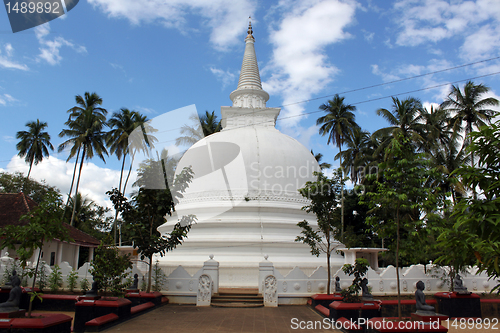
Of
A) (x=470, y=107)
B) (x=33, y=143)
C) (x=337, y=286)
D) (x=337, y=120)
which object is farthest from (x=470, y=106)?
(x=33, y=143)

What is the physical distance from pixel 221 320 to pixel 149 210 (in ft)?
15.5

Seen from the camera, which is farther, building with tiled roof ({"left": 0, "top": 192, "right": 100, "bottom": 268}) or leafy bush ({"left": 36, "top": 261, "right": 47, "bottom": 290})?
building with tiled roof ({"left": 0, "top": 192, "right": 100, "bottom": 268})

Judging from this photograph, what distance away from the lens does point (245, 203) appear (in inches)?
815

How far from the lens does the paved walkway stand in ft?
31.9

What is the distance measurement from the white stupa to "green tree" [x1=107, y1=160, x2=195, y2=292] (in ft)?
18.5

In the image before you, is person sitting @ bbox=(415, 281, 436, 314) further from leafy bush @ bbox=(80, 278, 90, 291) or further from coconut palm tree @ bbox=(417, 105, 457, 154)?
coconut palm tree @ bbox=(417, 105, 457, 154)

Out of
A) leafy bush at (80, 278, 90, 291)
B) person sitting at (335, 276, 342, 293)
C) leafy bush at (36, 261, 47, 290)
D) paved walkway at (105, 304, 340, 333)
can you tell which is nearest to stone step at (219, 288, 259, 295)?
paved walkway at (105, 304, 340, 333)

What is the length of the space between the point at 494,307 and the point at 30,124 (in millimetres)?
44835

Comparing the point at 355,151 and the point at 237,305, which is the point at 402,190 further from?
the point at 355,151

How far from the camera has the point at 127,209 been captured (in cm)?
1288

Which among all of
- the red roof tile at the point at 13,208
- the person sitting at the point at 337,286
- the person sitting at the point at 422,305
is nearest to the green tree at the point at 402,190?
the person sitting at the point at 422,305

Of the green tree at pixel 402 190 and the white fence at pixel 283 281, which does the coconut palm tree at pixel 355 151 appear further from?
the green tree at pixel 402 190

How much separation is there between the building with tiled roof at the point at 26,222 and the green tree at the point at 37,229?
10.8 m

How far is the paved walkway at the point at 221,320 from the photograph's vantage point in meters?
9.73
